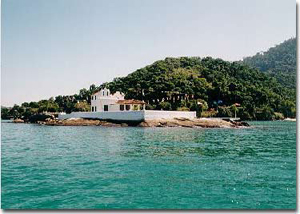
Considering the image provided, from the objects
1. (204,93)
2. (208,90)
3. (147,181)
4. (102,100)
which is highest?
(208,90)

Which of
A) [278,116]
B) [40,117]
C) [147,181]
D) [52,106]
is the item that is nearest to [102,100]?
[40,117]

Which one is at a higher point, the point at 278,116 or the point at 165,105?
the point at 165,105

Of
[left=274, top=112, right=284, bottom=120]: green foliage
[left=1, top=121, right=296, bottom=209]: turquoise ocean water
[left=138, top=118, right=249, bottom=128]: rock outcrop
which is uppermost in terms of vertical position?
[left=274, top=112, right=284, bottom=120]: green foliage

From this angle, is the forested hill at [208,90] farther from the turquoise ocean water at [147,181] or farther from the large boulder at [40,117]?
the turquoise ocean water at [147,181]

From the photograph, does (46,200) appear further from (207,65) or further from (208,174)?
(207,65)

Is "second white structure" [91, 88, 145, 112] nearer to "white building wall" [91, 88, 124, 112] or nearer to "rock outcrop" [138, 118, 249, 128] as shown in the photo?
"white building wall" [91, 88, 124, 112]

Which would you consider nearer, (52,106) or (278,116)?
(278,116)

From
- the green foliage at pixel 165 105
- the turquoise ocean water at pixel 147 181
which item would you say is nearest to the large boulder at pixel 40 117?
the green foliage at pixel 165 105

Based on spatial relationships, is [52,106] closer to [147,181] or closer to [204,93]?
[204,93]

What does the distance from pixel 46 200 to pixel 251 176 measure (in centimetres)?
468

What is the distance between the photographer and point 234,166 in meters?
9.29

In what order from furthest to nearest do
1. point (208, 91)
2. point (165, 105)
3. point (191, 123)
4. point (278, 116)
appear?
point (208, 91)
point (165, 105)
point (278, 116)
point (191, 123)

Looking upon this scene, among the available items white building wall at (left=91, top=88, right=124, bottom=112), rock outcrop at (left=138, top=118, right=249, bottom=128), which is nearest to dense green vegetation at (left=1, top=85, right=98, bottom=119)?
white building wall at (left=91, top=88, right=124, bottom=112)

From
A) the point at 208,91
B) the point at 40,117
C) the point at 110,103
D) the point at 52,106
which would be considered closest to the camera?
the point at 110,103
